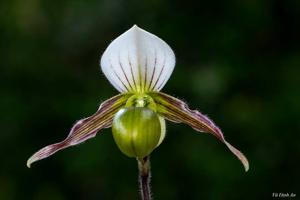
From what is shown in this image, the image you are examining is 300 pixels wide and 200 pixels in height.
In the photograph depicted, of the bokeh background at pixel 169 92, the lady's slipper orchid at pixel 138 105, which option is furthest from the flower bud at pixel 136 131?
the bokeh background at pixel 169 92

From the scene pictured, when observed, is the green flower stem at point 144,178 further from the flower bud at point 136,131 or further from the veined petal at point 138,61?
the veined petal at point 138,61

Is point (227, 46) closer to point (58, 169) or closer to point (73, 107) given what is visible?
point (73, 107)

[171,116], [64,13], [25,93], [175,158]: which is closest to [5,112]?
[25,93]

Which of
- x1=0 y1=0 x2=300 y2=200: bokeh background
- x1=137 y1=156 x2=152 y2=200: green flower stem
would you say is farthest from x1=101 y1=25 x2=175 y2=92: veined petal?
x1=0 y1=0 x2=300 y2=200: bokeh background

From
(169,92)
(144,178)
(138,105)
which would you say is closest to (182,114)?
(138,105)

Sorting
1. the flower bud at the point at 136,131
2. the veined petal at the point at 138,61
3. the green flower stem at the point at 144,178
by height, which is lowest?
the green flower stem at the point at 144,178
